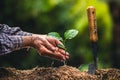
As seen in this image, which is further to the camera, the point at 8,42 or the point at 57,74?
the point at 8,42

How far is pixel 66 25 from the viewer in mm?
6430

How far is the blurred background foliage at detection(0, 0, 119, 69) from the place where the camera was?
6238mm

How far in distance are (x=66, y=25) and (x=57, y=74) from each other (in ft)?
12.0

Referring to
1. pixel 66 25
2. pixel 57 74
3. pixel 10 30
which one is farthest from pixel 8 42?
pixel 66 25

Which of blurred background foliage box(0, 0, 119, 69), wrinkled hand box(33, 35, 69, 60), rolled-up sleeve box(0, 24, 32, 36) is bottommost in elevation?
blurred background foliage box(0, 0, 119, 69)

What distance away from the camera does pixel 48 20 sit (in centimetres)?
662

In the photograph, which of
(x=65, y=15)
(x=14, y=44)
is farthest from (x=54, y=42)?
(x=65, y=15)

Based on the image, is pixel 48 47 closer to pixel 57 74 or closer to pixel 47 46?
pixel 47 46

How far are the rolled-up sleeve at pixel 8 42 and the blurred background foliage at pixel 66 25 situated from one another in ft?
10.2

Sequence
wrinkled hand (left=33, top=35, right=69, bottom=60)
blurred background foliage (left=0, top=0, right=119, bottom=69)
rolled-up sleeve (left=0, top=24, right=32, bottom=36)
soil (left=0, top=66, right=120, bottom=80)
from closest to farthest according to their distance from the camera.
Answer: soil (left=0, top=66, right=120, bottom=80)
wrinkled hand (left=33, top=35, right=69, bottom=60)
rolled-up sleeve (left=0, top=24, right=32, bottom=36)
blurred background foliage (left=0, top=0, right=119, bottom=69)

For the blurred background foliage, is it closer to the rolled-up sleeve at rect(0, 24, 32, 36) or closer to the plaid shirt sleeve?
the rolled-up sleeve at rect(0, 24, 32, 36)

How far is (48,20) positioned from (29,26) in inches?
11.1

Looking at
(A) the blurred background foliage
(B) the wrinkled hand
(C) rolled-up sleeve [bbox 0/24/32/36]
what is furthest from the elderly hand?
(A) the blurred background foliage

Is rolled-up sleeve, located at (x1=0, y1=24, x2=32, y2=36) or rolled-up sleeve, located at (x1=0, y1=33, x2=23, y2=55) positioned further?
rolled-up sleeve, located at (x1=0, y1=24, x2=32, y2=36)
